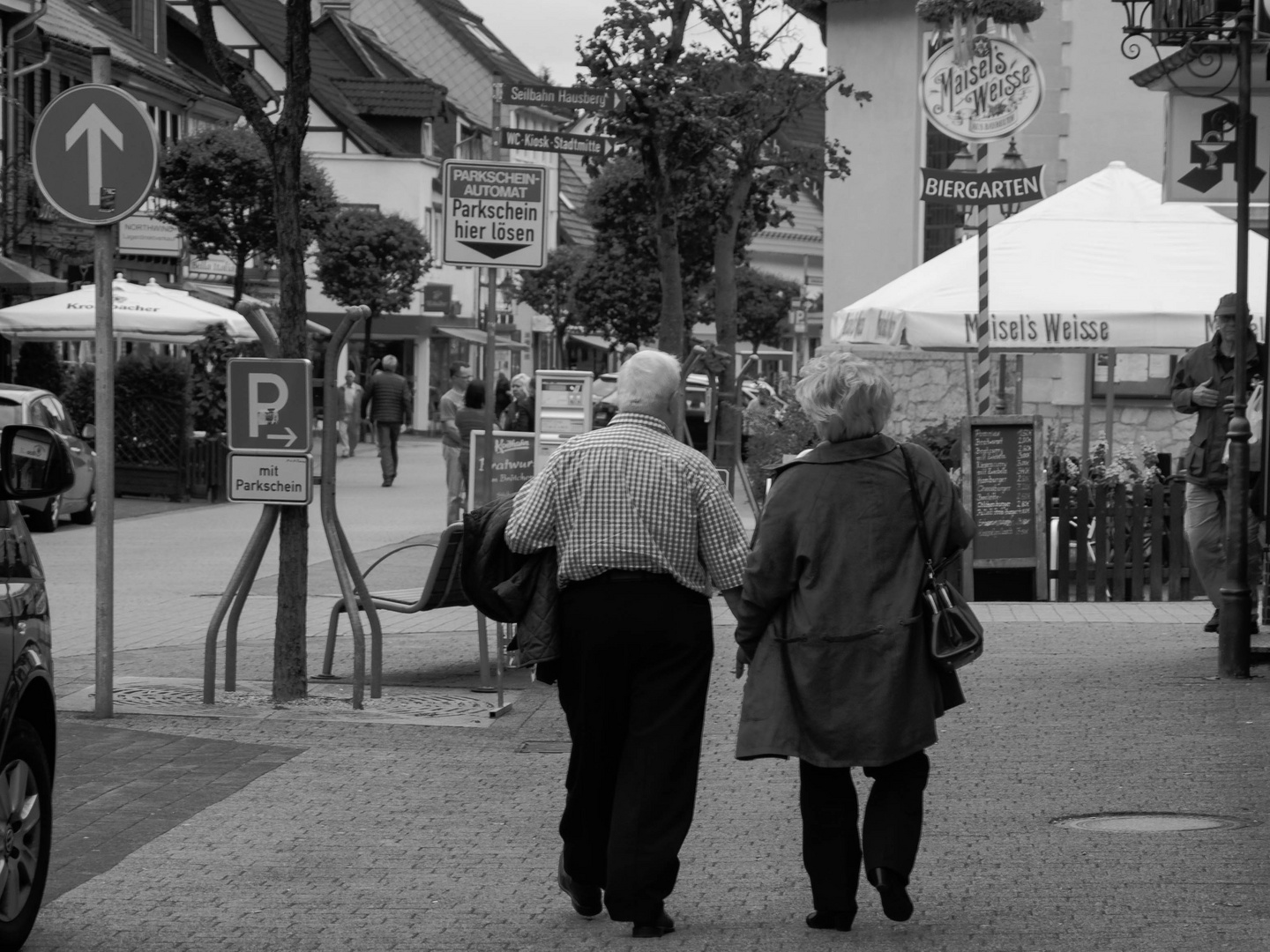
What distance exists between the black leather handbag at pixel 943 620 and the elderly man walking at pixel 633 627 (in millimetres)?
531

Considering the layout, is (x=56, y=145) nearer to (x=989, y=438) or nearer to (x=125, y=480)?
(x=989, y=438)

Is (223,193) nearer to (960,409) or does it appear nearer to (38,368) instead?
(38,368)

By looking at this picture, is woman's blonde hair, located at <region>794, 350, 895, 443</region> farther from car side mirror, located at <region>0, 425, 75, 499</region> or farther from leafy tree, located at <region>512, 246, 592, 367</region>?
leafy tree, located at <region>512, 246, 592, 367</region>

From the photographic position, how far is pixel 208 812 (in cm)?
744

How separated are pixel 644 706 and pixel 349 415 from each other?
1395 inches

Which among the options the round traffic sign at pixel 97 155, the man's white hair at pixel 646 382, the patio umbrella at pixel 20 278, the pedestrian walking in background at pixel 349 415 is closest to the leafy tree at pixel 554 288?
the pedestrian walking in background at pixel 349 415

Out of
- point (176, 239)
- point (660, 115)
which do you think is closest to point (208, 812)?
point (660, 115)

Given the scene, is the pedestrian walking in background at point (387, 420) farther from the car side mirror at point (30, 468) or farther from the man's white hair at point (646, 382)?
the car side mirror at point (30, 468)

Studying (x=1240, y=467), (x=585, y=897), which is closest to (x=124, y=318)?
(x=1240, y=467)

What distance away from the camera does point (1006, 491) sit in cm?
1439

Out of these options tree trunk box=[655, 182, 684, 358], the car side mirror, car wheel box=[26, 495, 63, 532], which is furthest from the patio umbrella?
the car side mirror

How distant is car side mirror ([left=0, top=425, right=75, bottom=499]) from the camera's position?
Answer: 17.1ft

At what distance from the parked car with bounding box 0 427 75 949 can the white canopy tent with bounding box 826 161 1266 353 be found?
9.81m

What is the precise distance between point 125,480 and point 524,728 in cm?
1878
